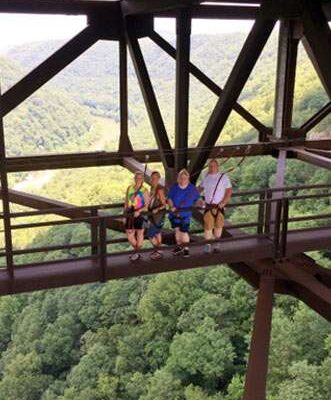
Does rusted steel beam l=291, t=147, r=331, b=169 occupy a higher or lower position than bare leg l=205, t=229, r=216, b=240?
higher

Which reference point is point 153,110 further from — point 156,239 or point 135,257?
point 135,257

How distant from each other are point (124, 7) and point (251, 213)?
34.6 metres

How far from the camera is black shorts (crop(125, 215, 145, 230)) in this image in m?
5.12

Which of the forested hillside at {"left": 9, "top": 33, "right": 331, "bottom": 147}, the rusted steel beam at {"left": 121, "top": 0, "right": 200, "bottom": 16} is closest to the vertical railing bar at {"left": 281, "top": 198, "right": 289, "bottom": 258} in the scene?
the rusted steel beam at {"left": 121, "top": 0, "right": 200, "bottom": 16}

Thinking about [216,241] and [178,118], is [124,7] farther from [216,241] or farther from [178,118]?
[216,241]

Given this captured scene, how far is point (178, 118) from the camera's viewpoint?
5.57 m

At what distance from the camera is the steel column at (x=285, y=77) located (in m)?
7.29

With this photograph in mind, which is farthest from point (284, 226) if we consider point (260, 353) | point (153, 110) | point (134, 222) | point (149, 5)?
point (149, 5)

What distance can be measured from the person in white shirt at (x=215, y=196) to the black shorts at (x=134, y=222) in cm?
59

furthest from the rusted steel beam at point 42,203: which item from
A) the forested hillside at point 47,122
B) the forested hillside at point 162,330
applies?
the forested hillside at point 47,122

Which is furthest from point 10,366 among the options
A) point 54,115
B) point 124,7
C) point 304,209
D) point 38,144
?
point 124,7

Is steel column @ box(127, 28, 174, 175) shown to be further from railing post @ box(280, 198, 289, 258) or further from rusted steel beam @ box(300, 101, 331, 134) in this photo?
rusted steel beam @ box(300, 101, 331, 134)

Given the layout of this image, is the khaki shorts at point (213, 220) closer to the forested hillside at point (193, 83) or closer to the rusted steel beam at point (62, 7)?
the rusted steel beam at point (62, 7)

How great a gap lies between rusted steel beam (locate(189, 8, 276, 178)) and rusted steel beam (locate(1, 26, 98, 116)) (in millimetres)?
1960
